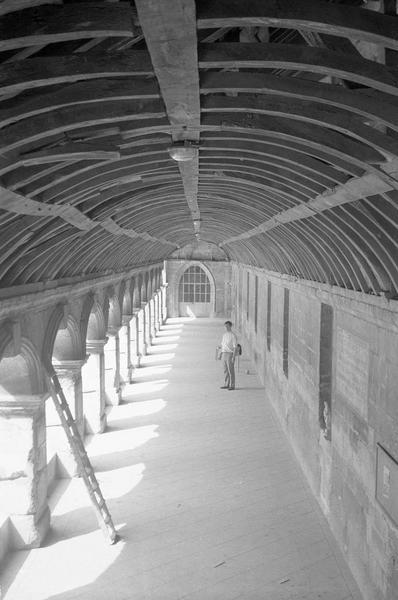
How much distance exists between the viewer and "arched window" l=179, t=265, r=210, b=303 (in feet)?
121

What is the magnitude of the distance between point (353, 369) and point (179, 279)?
29.4 meters

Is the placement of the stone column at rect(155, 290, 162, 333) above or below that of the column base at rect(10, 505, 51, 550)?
above

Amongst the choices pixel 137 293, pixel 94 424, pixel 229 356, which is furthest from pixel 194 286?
pixel 94 424

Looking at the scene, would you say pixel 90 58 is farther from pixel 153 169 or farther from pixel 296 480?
pixel 296 480

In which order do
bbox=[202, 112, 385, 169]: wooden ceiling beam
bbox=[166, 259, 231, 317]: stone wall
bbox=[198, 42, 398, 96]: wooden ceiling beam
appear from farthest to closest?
A: 1. bbox=[166, 259, 231, 317]: stone wall
2. bbox=[202, 112, 385, 169]: wooden ceiling beam
3. bbox=[198, 42, 398, 96]: wooden ceiling beam

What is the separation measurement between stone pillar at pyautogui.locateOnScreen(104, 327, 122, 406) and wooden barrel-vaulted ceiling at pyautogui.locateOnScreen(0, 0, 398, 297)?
326 inches

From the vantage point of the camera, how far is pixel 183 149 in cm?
504

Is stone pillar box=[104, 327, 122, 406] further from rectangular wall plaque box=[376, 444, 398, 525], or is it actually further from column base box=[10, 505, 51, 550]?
rectangular wall plaque box=[376, 444, 398, 525]

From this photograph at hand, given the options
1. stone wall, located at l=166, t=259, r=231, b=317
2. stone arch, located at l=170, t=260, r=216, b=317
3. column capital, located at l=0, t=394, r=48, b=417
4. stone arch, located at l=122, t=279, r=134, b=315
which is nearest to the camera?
column capital, located at l=0, t=394, r=48, b=417

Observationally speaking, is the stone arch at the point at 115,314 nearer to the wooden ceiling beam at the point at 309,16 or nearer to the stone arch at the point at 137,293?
the stone arch at the point at 137,293

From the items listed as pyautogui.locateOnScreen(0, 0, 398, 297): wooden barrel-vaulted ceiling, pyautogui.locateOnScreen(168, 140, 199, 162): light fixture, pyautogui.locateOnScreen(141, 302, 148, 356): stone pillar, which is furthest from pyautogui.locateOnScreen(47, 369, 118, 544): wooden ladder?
pyautogui.locateOnScreen(141, 302, 148, 356): stone pillar

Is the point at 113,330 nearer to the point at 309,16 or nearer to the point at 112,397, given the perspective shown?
the point at 112,397

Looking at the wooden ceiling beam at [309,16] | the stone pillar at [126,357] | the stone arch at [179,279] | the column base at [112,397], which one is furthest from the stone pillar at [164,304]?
the wooden ceiling beam at [309,16]

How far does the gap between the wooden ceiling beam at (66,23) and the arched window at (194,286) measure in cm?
3420
